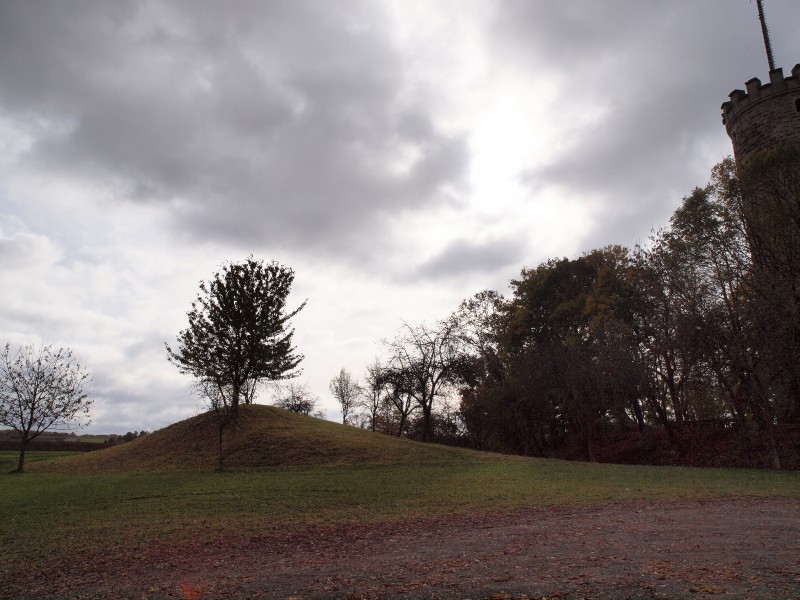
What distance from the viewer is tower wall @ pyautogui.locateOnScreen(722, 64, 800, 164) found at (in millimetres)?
33156

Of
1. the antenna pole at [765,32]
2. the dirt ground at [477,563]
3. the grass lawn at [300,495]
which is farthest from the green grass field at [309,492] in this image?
the antenna pole at [765,32]

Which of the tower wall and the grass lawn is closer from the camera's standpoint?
the grass lawn

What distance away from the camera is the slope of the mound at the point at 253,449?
1211 inches

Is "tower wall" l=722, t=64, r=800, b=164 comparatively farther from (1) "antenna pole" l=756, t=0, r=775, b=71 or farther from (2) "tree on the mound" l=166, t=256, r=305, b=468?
(2) "tree on the mound" l=166, t=256, r=305, b=468

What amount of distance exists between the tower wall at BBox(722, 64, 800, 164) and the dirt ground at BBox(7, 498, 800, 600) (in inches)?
1177

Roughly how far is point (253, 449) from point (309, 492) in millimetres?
14706

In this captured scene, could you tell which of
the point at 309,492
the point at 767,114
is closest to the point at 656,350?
the point at 767,114

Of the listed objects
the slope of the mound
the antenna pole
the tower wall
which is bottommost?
the slope of the mound

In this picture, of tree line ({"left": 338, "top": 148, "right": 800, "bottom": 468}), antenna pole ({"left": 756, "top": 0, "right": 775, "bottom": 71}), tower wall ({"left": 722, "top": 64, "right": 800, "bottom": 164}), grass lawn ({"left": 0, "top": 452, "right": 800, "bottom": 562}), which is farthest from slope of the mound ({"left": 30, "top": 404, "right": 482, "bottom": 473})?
antenna pole ({"left": 756, "top": 0, "right": 775, "bottom": 71})

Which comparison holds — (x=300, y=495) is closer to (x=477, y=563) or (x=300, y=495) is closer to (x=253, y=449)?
→ (x=477, y=563)

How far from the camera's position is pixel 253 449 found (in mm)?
33062

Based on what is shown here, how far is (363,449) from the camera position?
31.7 meters

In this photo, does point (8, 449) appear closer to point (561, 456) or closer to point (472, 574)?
point (561, 456)

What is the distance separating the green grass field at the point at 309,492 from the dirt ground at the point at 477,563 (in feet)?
6.69
